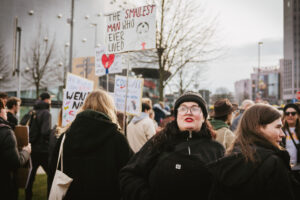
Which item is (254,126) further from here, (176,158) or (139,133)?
(139,133)

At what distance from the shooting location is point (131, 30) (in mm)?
5980

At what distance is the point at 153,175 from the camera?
2611 millimetres

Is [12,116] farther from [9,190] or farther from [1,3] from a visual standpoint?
[1,3]

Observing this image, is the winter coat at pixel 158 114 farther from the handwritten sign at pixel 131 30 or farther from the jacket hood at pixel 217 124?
the jacket hood at pixel 217 124

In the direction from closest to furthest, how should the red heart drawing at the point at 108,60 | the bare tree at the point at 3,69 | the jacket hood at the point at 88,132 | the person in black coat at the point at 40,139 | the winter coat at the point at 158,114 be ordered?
the jacket hood at the point at 88,132 < the person in black coat at the point at 40,139 < the red heart drawing at the point at 108,60 < the winter coat at the point at 158,114 < the bare tree at the point at 3,69

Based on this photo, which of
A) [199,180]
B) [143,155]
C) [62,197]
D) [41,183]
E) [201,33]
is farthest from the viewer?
[201,33]

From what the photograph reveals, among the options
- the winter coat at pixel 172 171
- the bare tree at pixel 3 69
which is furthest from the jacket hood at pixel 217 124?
the bare tree at pixel 3 69

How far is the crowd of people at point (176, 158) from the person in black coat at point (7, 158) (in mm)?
11

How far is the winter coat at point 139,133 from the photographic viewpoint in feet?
20.5

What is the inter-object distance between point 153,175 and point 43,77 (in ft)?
50.8

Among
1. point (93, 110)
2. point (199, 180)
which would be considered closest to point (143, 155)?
point (199, 180)

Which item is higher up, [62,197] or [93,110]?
[93,110]

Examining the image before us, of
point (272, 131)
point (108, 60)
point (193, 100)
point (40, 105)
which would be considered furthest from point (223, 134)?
point (108, 60)

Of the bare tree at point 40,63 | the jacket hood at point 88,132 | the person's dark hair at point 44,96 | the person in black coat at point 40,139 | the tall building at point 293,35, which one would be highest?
the tall building at point 293,35
